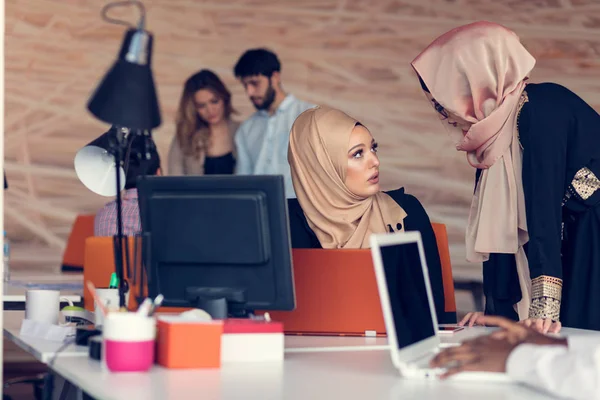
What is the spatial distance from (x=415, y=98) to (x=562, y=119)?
396 cm

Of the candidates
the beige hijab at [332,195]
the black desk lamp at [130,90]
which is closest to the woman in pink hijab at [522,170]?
the beige hijab at [332,195]

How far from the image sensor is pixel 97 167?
2.34 metres

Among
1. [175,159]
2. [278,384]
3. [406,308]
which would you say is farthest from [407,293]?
[175,159]

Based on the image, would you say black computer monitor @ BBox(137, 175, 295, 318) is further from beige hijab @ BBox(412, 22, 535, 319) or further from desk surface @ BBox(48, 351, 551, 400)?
beige hijab @ BBox(412, 22, 535, 319)

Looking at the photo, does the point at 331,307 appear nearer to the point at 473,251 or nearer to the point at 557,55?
the point at 473,251

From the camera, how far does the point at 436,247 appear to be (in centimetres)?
276

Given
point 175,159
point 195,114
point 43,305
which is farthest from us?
point 175,159

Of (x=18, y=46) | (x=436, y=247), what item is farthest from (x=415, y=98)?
(x=436, y=247)

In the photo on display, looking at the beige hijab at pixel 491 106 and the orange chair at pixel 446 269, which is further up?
the beige hijab at pixel 491 106

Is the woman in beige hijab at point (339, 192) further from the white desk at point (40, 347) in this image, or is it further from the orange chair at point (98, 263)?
the white desk at point (40, 347)

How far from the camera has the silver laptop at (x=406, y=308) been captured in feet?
5.39

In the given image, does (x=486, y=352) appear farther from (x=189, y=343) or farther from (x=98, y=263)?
(x=98, y=263)

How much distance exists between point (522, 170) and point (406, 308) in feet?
3.04

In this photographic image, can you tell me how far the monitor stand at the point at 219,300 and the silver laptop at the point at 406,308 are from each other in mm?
405
